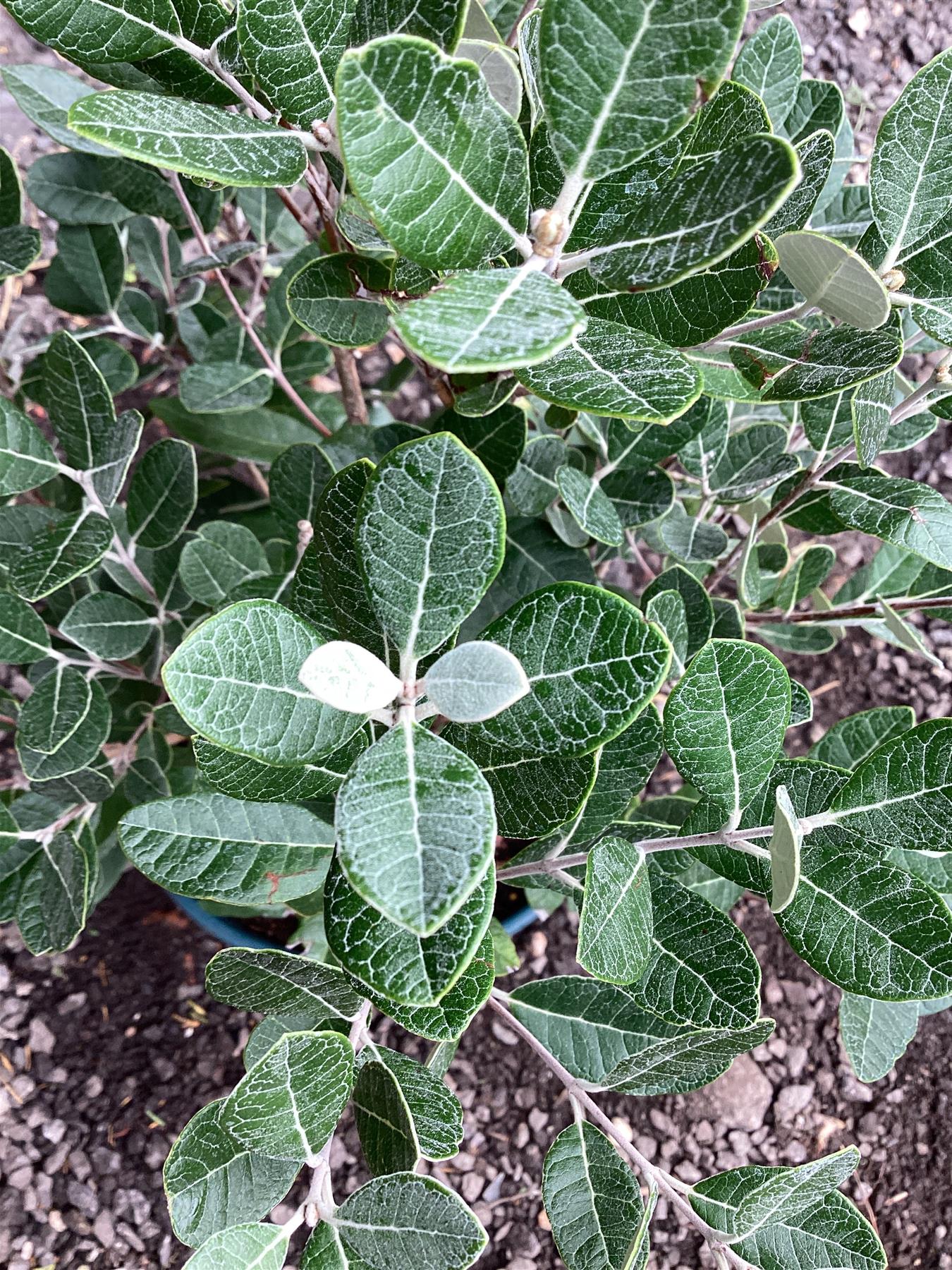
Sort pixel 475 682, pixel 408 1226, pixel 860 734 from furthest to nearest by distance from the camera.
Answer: pixel 860 734 → pixel 408 1226 → pixel 475 682

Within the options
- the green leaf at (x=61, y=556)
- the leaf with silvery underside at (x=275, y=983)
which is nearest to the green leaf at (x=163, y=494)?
the green leaf at (x=61, y=556)

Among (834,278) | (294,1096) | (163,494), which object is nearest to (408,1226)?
(294,1096)

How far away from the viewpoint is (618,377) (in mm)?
578

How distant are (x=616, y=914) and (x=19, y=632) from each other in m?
0.74

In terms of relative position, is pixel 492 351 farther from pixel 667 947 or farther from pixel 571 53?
pixel 667 947

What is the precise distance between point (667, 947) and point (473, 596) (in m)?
0.39

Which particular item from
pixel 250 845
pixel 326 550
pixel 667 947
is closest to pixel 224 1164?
pixel 250 845

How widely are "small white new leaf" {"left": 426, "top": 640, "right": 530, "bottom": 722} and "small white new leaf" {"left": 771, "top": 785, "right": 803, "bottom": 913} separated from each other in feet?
0.67

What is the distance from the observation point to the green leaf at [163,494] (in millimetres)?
1170

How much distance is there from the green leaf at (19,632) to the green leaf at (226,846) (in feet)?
1.40

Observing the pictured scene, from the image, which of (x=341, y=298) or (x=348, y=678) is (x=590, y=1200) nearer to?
(x=348, y=678)

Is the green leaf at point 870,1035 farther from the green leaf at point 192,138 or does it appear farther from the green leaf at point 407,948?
the green leaf at point 192,138

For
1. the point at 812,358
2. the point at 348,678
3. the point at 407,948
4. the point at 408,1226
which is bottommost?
the point at 408,1226

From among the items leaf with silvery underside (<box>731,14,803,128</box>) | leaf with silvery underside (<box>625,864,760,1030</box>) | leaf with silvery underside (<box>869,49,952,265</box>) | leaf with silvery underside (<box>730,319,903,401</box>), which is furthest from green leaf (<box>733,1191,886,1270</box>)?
leaf with silvery underside (<box>731,14,803,128</box>)
